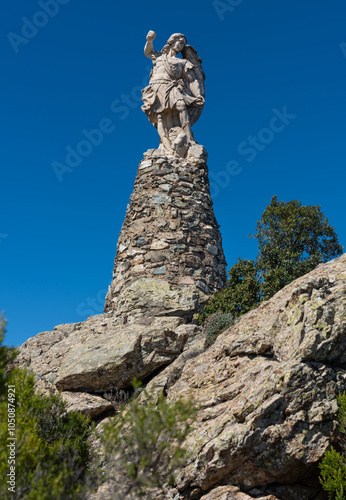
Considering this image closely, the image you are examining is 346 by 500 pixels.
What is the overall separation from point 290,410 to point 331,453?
84cm

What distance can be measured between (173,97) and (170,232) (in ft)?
18.0

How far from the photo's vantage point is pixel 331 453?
7.35m

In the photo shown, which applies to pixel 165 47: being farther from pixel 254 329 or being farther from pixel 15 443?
pixel 15 443

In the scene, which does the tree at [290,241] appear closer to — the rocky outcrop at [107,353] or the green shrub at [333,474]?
the rocky outcrop at [107,353]

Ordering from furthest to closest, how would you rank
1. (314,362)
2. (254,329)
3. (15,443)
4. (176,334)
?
(176,334) → (254,329) → (314,362) → (15,443)

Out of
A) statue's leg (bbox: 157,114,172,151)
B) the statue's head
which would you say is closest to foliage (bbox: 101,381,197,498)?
statue's leg (bbox: 157,114,172,151)

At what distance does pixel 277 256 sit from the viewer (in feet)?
47.7

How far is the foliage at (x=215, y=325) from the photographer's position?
1114 centimetres

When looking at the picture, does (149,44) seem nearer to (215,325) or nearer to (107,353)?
(215,325)

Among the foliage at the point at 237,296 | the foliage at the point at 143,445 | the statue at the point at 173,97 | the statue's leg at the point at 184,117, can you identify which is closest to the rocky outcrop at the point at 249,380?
the foliage at the point at 237,296

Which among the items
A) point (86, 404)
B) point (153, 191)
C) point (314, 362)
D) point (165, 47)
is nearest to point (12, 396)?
point (86, 404)

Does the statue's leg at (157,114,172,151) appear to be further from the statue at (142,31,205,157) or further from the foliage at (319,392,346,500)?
the foliage at (319,392,346,500)

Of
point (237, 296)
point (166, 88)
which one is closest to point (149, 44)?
point (166, 88)

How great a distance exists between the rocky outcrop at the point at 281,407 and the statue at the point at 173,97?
9380 millimetres
